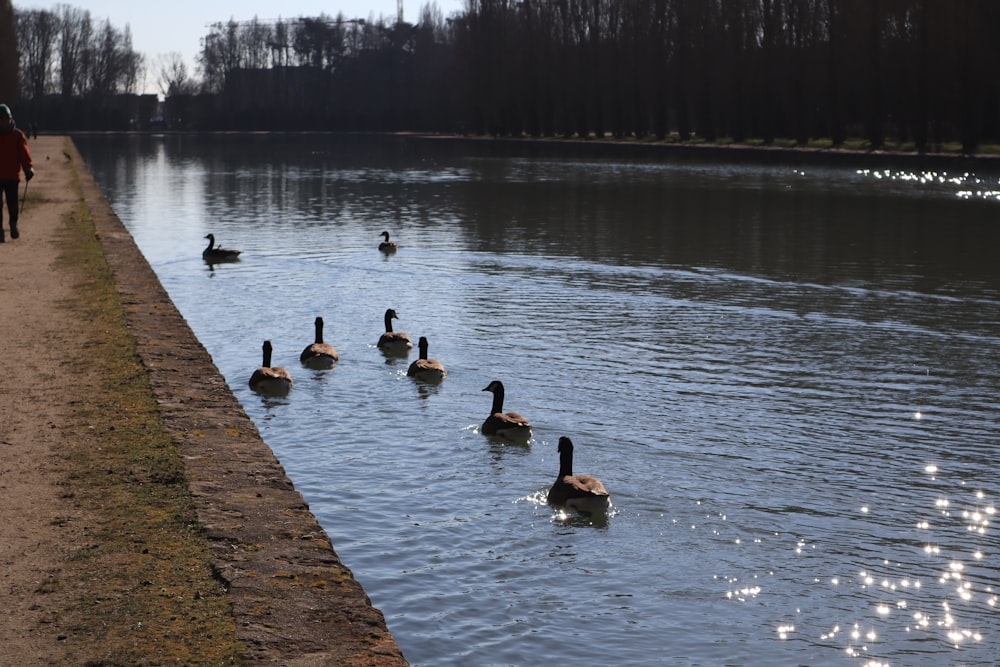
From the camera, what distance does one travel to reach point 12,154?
1880 centimetres

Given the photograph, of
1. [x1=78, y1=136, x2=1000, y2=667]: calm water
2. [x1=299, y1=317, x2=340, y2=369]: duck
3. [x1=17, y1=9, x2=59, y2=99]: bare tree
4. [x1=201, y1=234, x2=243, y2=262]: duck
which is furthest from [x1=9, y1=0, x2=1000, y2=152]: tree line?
[x1=299, y1=317, x2=340, y2=369]: duck

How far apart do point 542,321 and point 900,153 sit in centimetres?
→ 4805

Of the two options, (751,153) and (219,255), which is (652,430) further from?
(751,153)

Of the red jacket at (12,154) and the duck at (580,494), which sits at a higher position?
the red jacket at (12,154)

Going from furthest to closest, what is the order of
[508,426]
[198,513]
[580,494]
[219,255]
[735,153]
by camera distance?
[735,153]
[219,255]
[508,426]
[580,494]
[198,513]

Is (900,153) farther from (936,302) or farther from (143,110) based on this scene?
(143,110)

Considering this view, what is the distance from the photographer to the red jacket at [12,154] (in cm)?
1870

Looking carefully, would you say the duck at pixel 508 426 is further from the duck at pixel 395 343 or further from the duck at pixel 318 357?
the duck at pixel 395 343

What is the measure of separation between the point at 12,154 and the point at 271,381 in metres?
9.11

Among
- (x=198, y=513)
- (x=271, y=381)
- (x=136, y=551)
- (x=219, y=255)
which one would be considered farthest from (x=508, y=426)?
(x=219, y=255)

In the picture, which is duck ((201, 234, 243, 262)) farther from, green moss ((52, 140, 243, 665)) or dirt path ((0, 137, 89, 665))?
green moss ((52, 140, 243, 665))

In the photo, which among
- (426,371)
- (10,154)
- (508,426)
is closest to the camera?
(508,426)

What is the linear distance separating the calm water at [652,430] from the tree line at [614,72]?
36364 mm

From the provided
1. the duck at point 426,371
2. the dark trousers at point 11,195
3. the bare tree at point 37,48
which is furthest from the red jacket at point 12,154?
the bare tree at point 37,48
